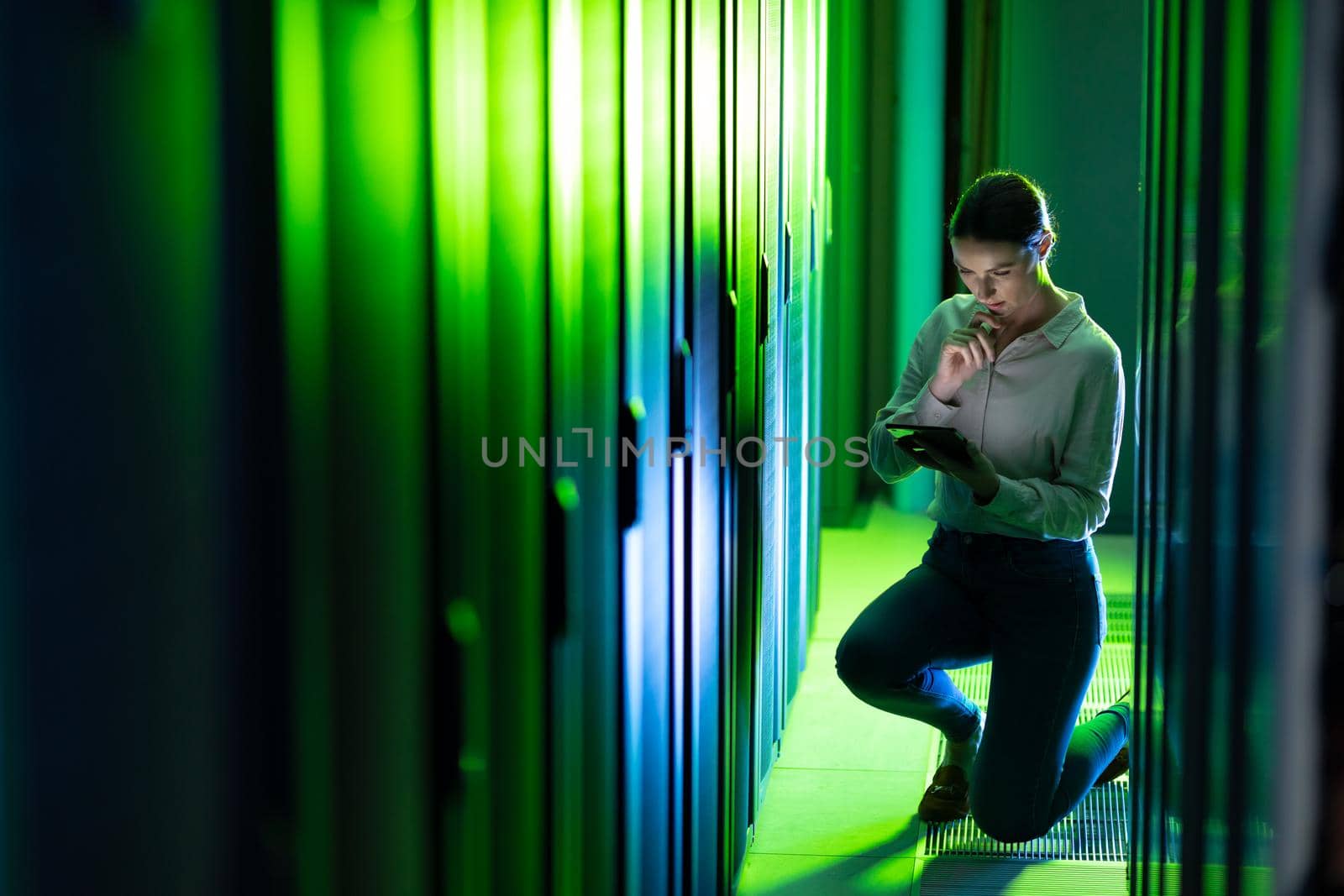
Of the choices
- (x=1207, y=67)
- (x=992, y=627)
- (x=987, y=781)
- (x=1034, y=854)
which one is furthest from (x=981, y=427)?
(x=1207, y=67)

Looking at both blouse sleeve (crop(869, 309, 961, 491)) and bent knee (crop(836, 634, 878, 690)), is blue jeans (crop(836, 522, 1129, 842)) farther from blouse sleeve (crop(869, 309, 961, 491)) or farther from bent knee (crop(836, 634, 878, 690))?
blouse sleeve (crop(869, 309, 961, 491))

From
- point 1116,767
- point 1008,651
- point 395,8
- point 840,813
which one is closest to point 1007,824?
point 1008,651

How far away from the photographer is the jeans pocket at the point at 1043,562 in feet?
8.19

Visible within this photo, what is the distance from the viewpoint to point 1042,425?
2.52 metres

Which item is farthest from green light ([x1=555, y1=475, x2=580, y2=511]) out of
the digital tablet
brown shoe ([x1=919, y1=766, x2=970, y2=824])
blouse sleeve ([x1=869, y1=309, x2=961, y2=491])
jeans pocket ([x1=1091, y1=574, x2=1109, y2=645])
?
brown shoe ([x1=919, y1=766, x2=970, y2=824])

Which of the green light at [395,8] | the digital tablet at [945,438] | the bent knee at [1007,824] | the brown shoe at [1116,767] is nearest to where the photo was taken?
the green light at [395,8]

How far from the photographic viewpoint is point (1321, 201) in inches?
32.8

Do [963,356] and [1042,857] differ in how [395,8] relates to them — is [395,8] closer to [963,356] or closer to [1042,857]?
[963,356]

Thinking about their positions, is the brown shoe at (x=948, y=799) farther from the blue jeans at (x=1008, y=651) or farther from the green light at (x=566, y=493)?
the green light at (x=566, y=493)

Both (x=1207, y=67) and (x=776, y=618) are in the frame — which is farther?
(x=776, y=618)

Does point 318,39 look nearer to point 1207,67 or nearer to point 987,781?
point 1207,67

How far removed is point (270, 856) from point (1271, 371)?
2.55ft

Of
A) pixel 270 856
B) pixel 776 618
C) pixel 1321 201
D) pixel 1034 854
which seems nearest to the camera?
pixel 1321 201

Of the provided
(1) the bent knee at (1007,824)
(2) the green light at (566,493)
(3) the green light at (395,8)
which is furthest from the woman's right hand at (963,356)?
(3) the green light at (395,8)
